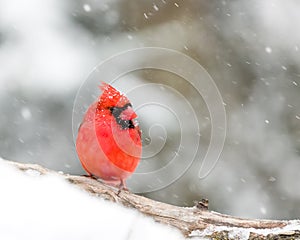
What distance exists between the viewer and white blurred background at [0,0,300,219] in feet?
14.4

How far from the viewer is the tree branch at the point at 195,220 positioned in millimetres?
2446

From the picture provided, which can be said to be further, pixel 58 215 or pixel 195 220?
pixel 195 220

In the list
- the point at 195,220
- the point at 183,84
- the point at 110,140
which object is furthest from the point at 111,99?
the point at 183,84

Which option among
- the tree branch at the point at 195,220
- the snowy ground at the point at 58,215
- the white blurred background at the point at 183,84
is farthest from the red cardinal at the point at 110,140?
the white blurred background at the point at 183,84

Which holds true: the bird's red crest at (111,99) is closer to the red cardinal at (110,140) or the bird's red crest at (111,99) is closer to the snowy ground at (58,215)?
the red cardinal at (110,140)

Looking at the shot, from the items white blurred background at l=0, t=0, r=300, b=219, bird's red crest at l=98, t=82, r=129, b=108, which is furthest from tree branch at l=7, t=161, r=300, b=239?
white blurred background at l=0, t=0, r=300, b=219

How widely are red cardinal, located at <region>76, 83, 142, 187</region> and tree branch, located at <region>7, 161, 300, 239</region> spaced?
0.36 feet

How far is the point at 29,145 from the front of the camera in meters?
4.48

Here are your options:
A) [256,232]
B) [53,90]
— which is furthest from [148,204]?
[53,90]

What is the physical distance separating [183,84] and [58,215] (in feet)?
8.32

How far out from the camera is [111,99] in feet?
9.29

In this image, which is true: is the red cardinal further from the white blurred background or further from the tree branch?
the white blurred background

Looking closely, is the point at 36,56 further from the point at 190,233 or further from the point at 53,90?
the point at 190,233

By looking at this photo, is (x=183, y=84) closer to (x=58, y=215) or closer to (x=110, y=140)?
(x=110, y=140)
